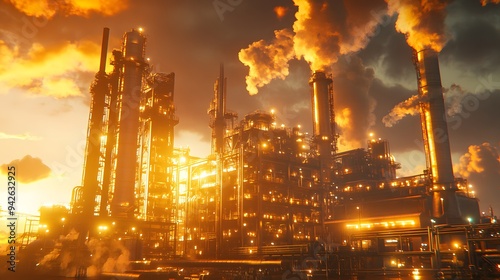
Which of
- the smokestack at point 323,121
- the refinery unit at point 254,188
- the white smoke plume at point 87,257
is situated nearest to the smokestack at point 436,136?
the refinery unit at point 254,188

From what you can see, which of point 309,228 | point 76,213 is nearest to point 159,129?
point 76,213

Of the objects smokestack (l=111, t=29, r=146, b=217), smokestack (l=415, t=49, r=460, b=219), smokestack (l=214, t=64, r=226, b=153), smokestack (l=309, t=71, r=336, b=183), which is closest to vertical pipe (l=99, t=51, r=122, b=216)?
smokestack (l=111, t=29, r=146, b=217)

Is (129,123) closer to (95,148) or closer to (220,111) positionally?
(95,148)

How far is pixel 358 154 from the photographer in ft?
281

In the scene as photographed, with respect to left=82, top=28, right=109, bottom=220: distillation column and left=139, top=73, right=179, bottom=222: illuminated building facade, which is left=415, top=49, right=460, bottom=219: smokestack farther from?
left=82, top=28, right=109, bottom=220: distillation column

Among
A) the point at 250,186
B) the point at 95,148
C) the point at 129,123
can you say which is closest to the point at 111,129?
the point at 129,123

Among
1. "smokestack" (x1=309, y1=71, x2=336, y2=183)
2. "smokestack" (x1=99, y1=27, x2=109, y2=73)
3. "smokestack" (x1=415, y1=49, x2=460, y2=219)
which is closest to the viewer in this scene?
"smokestack" (x1=415, y1=49, x2=460, y2=219)

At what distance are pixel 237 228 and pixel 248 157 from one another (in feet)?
43.2

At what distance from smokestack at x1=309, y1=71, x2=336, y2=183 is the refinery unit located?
0.22m

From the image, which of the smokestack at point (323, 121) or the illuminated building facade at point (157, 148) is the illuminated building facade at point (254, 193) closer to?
the smokestack at point (323, 121)

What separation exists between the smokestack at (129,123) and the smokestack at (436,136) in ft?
153

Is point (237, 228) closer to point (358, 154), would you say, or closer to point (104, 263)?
point (104, 263)

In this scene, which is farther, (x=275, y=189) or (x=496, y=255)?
(x=275, y=189)

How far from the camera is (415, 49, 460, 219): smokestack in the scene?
56156mm
